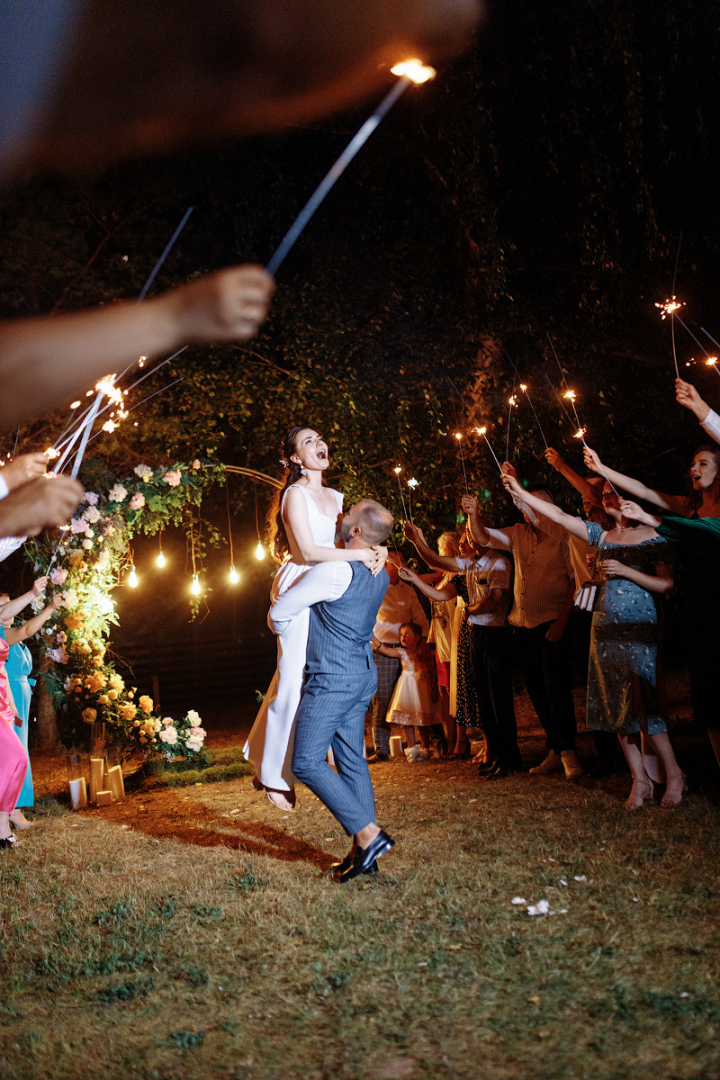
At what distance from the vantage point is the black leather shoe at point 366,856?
4555 millimetres

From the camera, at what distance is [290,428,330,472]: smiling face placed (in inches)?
200

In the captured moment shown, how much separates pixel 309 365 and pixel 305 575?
241 inches

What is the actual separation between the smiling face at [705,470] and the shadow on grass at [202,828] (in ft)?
11.4

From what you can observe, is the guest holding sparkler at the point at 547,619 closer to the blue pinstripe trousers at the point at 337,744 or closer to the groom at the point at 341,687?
the groom at the point at 341,687

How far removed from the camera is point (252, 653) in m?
17.7

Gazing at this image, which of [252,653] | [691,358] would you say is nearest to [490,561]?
[691,358]

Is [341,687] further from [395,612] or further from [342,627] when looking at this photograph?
[395,612]

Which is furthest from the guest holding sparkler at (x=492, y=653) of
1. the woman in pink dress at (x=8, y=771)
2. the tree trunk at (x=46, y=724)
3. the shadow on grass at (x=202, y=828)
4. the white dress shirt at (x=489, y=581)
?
the tree trunk at (x=46, y=724)

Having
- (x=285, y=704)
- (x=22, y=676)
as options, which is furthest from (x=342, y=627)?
(x=22, y=676)

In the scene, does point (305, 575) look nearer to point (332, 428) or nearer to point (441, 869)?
point (441, 869)

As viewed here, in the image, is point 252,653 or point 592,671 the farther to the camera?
point 252,653

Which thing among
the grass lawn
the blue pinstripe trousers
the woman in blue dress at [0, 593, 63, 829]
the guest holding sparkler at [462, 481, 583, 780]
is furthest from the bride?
the woman in blue dress at [0, 593, 63, 829]

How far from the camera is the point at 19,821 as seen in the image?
7.16m

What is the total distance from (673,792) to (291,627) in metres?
2.85
